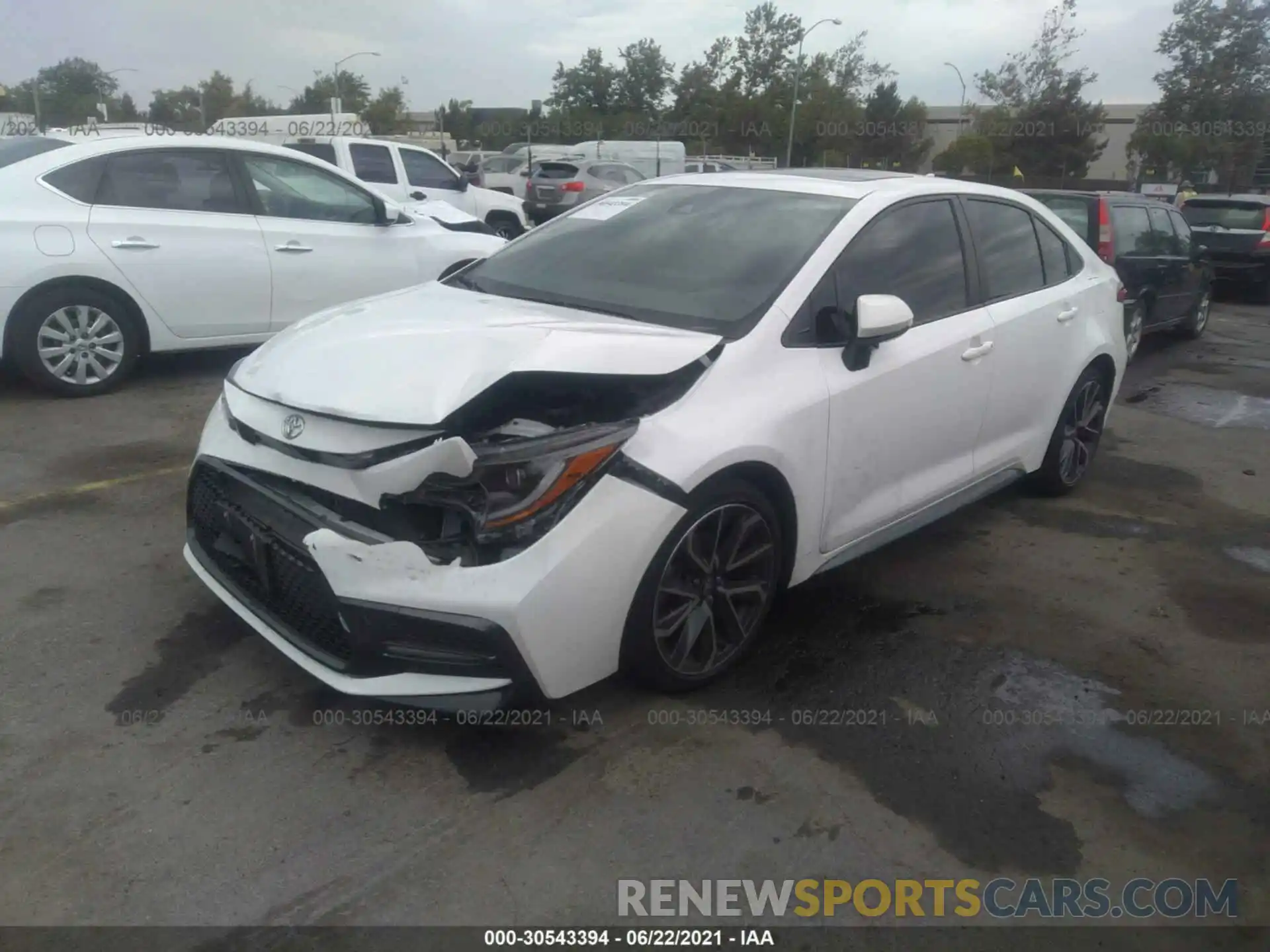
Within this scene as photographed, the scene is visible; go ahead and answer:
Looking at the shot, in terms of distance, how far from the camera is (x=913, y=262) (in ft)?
13.5

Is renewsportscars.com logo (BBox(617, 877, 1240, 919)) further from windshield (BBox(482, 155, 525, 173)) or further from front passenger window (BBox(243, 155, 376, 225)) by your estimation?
windshield (BBox(482, 155, 525, 173))

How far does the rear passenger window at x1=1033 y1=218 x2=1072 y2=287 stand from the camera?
5035 millimetres

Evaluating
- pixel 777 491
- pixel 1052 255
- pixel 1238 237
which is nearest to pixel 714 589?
pixel 777 491

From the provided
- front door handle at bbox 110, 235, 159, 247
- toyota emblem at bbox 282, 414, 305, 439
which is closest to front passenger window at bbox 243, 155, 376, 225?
front door handle at bbox 110, 235, 159, 247

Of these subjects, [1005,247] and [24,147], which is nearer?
[1005,247]

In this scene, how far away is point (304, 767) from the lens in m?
2.96

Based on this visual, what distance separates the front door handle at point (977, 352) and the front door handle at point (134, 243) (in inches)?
198

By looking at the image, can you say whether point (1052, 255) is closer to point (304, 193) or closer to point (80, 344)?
point (304, 193)

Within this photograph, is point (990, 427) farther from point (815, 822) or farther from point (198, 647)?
point (198, 647)

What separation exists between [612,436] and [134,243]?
4.82 m

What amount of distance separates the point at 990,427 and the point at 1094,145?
4842cm

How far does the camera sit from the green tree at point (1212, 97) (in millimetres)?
43562

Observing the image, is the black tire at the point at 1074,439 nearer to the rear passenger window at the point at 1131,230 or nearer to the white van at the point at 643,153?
the rear passenger window at the point at 1131,230

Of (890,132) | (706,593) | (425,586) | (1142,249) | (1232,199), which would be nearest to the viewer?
(425,586)
